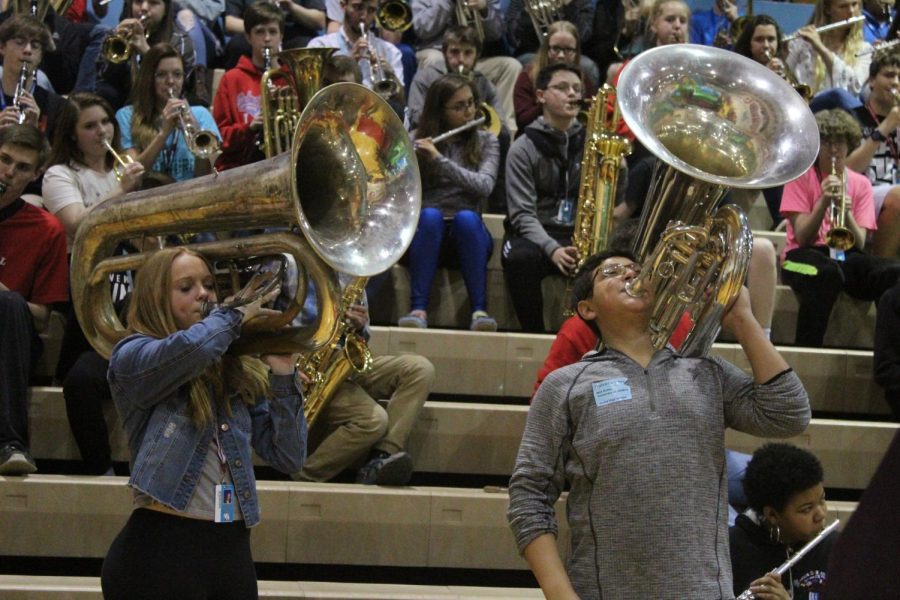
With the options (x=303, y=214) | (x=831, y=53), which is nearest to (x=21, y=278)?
(x=303, y=214)

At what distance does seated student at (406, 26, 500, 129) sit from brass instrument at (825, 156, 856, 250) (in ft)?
6.21

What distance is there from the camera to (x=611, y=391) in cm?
290

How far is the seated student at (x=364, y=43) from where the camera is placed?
6664 mm

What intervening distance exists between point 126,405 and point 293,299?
0.45 meters

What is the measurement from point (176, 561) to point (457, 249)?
9.69 ft

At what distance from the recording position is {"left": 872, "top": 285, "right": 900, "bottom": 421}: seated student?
5137 mm

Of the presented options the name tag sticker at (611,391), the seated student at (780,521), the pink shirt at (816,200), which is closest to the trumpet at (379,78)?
the pink shirt at (816,200)

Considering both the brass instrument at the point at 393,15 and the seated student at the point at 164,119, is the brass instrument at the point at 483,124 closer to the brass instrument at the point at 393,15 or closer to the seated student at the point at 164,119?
the seated student at the point at 164,119

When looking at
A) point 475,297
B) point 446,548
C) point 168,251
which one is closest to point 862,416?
point 475,297

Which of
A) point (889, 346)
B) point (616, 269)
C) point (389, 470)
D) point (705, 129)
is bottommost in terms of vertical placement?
point (389, 470)

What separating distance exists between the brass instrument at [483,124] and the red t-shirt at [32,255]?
66.8 inches

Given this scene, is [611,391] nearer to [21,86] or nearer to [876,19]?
[21,86]

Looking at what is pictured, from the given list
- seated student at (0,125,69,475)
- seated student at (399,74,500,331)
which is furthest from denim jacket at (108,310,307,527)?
seated student at (399,74,500,331)

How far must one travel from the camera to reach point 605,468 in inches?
112
